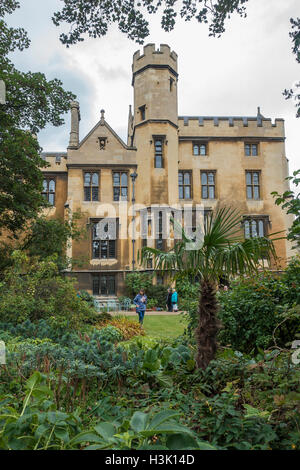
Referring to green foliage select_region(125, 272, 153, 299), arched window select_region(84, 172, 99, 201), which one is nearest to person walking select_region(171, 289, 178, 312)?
green foliage select_region(125, 272, 153, 299)

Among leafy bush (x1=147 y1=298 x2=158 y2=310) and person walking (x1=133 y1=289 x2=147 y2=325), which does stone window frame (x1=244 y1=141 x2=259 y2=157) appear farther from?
person walking (x1=133 y1=289 x2=147 y2=325)

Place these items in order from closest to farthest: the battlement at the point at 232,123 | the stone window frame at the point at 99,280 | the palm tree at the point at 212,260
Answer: the palm tree at the point at 212,260 → the stone window frame at the point at 99,280 → the battlement at the point at 232,123

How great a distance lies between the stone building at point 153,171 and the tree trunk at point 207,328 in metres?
16.4

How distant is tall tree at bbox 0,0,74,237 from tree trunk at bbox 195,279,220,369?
8030mm

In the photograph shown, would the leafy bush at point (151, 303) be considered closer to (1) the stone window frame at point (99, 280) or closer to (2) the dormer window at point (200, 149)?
(1) the stone window frame at point (99, 280)

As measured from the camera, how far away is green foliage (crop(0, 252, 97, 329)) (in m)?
6.98

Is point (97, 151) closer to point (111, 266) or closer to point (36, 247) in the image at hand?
point (111, 266)

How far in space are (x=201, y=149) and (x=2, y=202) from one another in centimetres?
1666

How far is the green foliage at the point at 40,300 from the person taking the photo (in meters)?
6.98

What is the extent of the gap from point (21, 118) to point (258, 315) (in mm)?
8918

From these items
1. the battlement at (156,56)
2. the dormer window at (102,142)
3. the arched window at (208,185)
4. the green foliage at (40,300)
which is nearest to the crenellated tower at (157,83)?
the battlement at (156,56)

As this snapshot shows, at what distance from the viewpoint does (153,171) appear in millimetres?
21234
